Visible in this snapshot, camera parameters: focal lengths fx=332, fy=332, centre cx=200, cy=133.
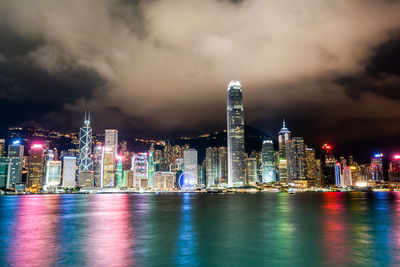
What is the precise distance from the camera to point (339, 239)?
33344 millimetres

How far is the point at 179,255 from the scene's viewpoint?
1041 inches

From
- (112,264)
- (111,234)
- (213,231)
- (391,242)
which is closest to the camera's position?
(112,264)

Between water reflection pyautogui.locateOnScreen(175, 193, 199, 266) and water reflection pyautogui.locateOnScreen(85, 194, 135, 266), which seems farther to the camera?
water reflection pyautogui.locateOnScreen(175, 193, 199, 266)

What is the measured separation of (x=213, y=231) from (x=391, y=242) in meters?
19.2

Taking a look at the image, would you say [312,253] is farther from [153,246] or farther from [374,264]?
[153,246]

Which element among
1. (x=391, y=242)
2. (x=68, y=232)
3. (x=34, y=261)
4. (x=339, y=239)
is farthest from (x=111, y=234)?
(x=391, y=242)

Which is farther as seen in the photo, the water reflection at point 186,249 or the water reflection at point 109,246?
the water reflection at point 186,249

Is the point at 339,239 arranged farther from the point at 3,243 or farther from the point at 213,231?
the point at 3,243

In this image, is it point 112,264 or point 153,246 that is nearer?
point 112,264

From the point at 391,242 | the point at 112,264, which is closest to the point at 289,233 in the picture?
the point at 391,242

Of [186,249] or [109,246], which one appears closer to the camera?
[186,249]

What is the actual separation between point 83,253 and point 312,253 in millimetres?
18479

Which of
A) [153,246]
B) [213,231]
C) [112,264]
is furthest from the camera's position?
[213,231]

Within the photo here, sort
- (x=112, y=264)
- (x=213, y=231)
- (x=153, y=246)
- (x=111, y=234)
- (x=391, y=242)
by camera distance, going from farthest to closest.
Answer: (x=213, y=231), (x=111, y=234), (x=391, y=242), (x=153, y=246), (x=112, y=264)
